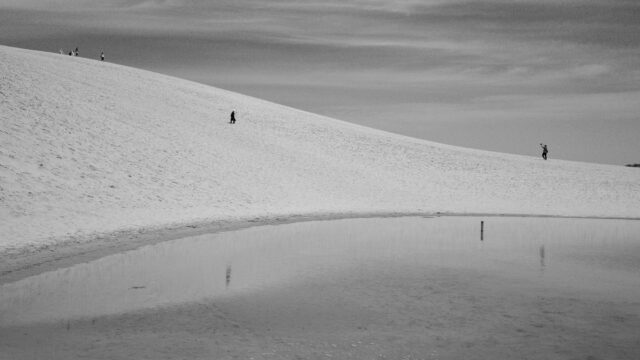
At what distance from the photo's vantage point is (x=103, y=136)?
1186 inches

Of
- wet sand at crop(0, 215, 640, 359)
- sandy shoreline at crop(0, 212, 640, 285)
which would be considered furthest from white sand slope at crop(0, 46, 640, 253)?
wet sand at crop(0, 215, 640, 359)

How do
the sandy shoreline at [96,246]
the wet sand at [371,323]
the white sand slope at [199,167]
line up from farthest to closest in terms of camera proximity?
the white sand slope at [199,167] → the sandy shoreline at [96,246] → the wet sand at [371,323]

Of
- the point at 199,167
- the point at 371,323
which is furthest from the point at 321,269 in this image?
Result: the point at 199,167

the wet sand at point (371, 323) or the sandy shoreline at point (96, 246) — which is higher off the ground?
the sandy shoreline at point (96, 246)

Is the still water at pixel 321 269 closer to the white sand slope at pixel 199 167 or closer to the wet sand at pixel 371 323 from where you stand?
the wet sand at pixel 371 323

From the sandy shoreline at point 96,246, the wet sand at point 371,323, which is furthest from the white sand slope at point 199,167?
the wet sand at point 371,323

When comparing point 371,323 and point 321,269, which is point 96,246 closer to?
point 321,269

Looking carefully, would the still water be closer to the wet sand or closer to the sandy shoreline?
the wet sand

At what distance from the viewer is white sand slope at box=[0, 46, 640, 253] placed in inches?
829

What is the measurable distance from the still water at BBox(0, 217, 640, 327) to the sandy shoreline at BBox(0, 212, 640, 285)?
539mm

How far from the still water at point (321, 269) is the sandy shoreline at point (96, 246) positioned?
0.54 m

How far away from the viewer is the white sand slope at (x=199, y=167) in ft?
69.1

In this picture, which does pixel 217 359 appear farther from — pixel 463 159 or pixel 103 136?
pixel 463 159

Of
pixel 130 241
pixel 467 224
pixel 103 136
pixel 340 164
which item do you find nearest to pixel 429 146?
pixel 340 164
